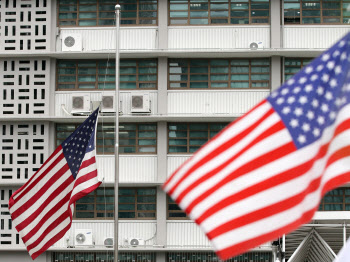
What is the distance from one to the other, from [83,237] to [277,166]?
19203 mm

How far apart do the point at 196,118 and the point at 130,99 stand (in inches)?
86.3

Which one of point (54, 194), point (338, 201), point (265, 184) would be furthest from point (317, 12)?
point (265, 184)

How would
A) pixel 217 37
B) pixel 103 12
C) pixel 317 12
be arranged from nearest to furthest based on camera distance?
pixel 217 37
pixel 317 12
pixel 103 12

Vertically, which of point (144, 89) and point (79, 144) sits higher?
point (144, 89)

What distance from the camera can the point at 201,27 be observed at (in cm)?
2698

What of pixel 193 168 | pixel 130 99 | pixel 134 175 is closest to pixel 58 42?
pixel 130 99

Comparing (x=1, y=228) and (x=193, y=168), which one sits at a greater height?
(x=193, y=168)

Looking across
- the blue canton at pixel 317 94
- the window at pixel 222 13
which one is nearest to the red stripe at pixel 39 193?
the blue canton at pixel 317 94

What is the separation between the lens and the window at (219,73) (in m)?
26.8

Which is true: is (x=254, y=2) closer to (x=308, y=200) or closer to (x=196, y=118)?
(x=196, y=118)

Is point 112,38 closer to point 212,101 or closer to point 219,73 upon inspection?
point 219,73

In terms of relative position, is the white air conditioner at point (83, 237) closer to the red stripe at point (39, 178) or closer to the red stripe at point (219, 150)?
the red stripe at point (39, 178)

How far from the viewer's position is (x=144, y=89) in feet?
88.3

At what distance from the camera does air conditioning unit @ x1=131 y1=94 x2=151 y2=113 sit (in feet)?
86.4
